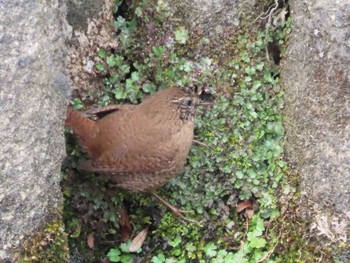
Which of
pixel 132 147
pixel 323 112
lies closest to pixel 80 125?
pixel 132 147

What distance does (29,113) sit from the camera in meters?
3.74

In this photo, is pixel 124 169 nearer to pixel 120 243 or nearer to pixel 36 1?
pixel 120 243

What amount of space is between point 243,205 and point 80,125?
1.29 metres

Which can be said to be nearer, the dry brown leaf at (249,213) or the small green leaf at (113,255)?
the small green leaf at (113,255)

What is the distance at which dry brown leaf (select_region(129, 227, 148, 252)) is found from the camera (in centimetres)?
477

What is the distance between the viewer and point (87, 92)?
4.62 metres

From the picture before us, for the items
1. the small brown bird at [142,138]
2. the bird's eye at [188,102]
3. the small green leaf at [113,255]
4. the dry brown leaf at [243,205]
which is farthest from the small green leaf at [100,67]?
the dry brown leaf at [243,205]

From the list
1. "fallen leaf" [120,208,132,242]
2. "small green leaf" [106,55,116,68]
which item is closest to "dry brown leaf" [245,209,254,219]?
"fallen leaf" [120,208,132,242]

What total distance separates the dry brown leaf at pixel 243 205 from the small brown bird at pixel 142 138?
67cm

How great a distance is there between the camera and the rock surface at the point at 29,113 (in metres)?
3.65

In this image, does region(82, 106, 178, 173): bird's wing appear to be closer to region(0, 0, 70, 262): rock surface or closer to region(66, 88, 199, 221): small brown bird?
region(66, 88, 199, 221): small brown bird

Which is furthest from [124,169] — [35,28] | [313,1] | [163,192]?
[313,1]

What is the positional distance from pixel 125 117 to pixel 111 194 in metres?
0.62

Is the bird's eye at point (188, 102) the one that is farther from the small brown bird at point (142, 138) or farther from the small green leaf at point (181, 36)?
the small green leaf at point (181, 36)
